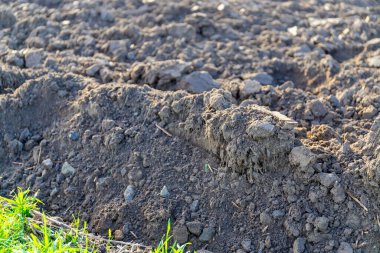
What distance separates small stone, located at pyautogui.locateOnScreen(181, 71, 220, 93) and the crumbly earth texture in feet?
0.04

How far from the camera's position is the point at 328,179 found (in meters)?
3.12

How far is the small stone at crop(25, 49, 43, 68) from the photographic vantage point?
4461 mm

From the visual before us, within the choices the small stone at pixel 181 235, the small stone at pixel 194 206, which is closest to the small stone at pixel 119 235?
the small stone at pixel 181 235

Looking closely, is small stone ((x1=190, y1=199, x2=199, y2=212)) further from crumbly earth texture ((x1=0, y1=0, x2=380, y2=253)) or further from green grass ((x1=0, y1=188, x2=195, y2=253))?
green grass ((x1=0, y1=188, x2=195, y2=253))

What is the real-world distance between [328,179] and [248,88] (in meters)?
1.08

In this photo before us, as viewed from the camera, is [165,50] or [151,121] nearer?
[151,121]

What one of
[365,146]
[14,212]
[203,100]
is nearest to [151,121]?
[203,100]

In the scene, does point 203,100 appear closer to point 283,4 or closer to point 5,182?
point 5,182

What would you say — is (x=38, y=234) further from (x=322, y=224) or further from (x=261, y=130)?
(x=322, y=224)

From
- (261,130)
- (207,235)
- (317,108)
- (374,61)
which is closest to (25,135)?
(207,235)

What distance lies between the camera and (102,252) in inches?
124

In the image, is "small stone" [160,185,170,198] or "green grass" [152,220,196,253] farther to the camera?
"small stone" [160,185,170,198]

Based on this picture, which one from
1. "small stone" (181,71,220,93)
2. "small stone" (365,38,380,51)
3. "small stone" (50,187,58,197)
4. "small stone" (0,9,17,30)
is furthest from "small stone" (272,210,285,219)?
"small stone" (0,9,17,30)

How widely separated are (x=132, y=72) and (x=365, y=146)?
69.1 inches
